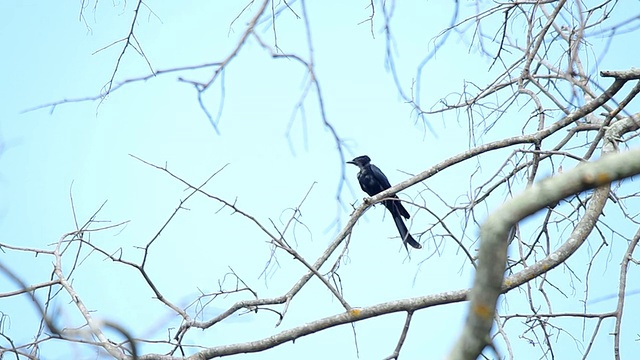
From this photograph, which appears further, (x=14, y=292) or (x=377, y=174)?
(x=377, y=174)

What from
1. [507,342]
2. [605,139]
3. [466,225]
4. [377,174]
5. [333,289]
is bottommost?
[507,342]

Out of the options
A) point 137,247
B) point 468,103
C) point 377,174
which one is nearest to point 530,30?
point 468,103

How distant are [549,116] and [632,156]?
2432 millimetres

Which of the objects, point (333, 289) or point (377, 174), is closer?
point (333, 289)

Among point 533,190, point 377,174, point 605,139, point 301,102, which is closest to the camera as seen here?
point 533,190

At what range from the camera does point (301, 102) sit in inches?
61.2

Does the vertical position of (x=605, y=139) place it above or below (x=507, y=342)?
above

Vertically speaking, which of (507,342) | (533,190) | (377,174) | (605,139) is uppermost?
(377,174)

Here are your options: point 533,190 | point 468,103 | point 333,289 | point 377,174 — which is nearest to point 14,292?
point 333,289

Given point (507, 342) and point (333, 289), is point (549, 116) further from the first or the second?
point (333, 289)

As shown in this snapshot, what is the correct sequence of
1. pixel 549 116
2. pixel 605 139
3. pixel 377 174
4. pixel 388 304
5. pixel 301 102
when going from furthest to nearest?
pixel 377 174, pixel 549 116, pixel 605 139, pixel 388 304, pixel 301 102

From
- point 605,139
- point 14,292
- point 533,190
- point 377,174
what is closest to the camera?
point 533,190

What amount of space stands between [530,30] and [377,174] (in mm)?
3458

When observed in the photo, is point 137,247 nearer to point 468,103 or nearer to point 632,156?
point 468,103
